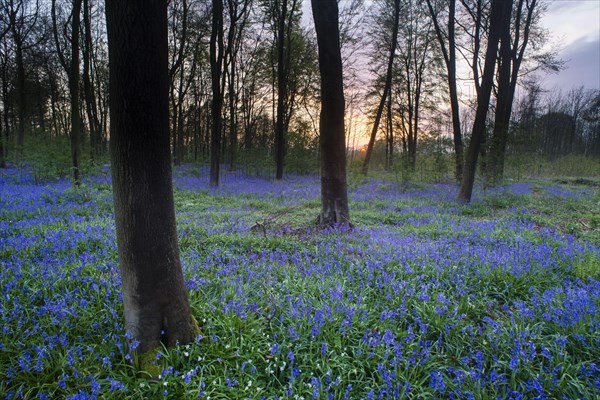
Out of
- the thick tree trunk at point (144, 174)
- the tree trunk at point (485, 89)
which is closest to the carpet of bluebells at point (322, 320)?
the thick tree trunk at point (144, 174)

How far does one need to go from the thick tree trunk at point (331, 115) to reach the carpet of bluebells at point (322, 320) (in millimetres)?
1494

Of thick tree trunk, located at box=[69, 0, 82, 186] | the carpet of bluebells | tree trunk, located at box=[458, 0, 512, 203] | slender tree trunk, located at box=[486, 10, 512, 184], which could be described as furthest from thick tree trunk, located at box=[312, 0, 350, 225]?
slender tree trunk, located at box=[486, 10, 512, 184]

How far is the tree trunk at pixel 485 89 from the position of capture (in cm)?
1054

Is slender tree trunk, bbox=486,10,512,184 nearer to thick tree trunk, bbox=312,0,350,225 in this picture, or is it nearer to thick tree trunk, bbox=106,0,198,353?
thick tree trunk, bbox=312,0,350,225

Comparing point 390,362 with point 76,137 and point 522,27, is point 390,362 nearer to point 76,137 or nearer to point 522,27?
point 76,137

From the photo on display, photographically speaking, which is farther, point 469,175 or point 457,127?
point 457,127

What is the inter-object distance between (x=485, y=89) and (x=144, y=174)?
40.8 ft

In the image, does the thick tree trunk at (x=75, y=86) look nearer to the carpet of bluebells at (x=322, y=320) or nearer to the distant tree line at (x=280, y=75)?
the distant tree line at (x=280, y=75)

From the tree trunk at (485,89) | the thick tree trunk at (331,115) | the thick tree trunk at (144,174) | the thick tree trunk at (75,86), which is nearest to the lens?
the thick tree trunk at (144,174)

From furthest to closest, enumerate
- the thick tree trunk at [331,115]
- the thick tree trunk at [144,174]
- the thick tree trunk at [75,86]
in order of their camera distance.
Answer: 1. the thick tree trunk at [75,86]
2. the thick tree trunk at [331,115]
3. the thick tree trunk at [144,174]

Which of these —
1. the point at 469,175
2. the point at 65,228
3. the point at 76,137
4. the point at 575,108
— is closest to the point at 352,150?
the point at 575,108

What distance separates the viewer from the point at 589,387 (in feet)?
7.67

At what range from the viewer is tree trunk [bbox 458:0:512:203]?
1054 centimetres

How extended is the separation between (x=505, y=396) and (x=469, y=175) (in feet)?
36.7
